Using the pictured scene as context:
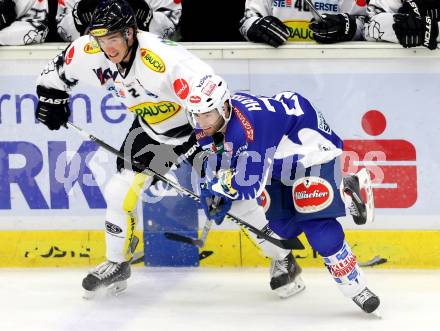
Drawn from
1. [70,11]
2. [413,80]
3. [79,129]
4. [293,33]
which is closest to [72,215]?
[79,129]

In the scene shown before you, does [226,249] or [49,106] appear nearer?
[49,106]

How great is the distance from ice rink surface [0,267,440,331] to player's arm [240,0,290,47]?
108 cm

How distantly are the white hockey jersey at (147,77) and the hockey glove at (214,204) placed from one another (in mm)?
383

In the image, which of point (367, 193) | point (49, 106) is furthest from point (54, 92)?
point (367, 193)

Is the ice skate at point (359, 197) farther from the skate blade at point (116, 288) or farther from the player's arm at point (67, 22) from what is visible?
the player's arm at point (67, 22)

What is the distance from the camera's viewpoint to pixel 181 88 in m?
4.39

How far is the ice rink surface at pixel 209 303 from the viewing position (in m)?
4.41

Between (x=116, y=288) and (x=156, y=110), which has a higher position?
(x=156, y=110)

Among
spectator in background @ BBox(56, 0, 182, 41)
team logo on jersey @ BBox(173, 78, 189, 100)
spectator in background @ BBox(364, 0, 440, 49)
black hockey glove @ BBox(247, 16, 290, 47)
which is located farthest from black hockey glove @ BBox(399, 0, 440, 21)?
team logo on jersey @ BBox(173, 78, 189, 100)

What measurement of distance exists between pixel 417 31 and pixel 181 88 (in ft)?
3.99

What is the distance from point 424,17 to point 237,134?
1.30m

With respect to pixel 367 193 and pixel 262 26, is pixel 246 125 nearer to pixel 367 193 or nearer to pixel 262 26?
pixel 367 193

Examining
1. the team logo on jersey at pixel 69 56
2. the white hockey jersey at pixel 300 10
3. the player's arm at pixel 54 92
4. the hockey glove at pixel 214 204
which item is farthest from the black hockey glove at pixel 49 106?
the white hockey jersey at pixel 300 10

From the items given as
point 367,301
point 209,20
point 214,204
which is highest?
point 209,20
